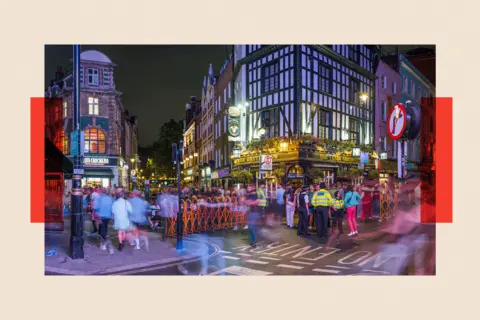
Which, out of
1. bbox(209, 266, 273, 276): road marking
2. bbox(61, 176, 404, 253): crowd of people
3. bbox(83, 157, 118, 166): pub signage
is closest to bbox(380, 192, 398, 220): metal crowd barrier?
bbox(61, 176, 404, 253): crowd of people

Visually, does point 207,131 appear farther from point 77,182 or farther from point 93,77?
point 77,182

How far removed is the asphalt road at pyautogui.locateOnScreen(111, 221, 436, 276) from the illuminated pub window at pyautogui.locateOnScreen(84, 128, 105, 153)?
24.9 metres

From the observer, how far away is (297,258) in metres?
10.0

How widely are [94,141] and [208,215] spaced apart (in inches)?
924

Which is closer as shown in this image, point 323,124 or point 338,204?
point 338,204

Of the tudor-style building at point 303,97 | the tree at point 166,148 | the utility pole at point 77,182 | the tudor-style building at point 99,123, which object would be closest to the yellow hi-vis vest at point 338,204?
the utility pole at point 77,182

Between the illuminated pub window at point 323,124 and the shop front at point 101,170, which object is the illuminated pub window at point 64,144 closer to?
the shop front at point 101,170

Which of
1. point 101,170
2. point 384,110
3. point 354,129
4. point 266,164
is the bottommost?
point 101,170

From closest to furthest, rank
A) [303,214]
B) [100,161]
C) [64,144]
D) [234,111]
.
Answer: [303,214] < [234,111] < [64,144] < [100,161]

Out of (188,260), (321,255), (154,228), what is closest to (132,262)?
(188,260)

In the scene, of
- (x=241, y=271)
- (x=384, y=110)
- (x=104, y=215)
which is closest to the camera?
(x=241, y=271)

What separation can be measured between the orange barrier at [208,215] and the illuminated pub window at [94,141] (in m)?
22.6

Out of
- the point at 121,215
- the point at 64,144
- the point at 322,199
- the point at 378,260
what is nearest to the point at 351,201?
the point at 322,199

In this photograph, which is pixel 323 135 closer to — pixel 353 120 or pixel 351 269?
pixel 353 120
